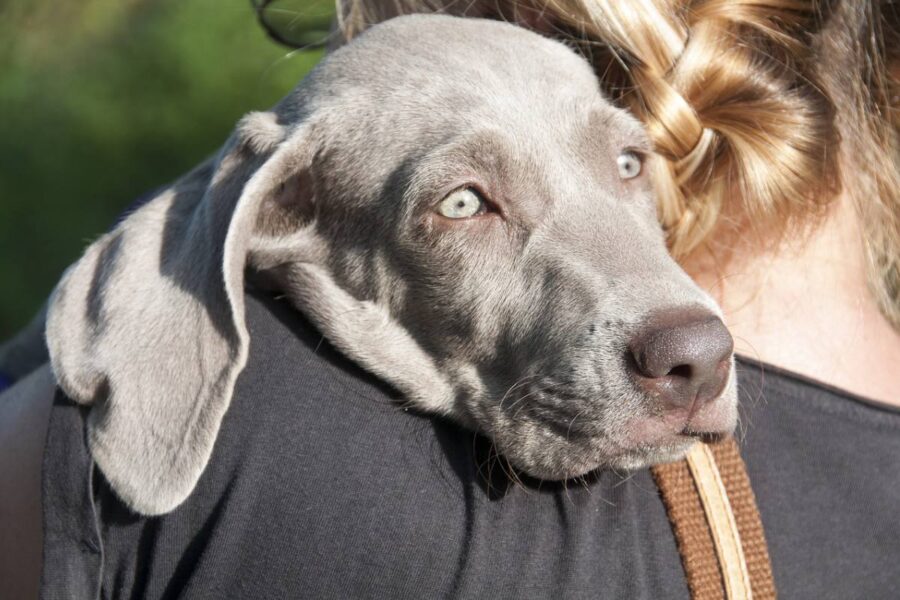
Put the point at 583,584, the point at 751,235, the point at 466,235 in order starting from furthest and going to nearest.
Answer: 1. the point at 751,235
2. the point at 466,235
3. the point at 583,584

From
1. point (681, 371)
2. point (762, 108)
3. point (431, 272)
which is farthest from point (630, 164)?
point (681, 371)

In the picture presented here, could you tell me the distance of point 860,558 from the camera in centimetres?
247

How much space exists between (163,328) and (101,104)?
226 inches

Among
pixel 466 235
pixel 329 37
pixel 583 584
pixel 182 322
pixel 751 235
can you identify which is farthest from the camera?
pixel 329 37

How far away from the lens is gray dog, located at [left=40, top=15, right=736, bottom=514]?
231 cm

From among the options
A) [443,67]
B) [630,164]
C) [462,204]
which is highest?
[443,67]

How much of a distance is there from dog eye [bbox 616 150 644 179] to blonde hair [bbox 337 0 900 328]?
2.0 inches

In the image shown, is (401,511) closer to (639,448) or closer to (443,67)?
(639,448)

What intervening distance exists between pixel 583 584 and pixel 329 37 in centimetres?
208

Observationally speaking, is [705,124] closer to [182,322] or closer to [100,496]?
[182,322]

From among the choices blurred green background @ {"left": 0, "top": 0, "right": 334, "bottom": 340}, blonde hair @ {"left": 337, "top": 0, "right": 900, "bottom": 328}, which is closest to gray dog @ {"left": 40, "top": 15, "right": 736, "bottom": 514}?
blonde hair @ {"left": 337, "top": 0, "right": 900, "bottom": 328}

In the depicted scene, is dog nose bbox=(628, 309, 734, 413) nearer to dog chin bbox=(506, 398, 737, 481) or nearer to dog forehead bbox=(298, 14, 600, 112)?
dog chin bbox=(506, 398, 737, 481)

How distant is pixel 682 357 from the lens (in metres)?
2.21

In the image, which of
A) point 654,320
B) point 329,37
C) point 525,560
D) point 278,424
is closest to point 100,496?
point 278,424
